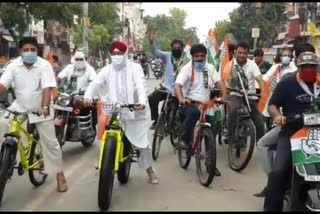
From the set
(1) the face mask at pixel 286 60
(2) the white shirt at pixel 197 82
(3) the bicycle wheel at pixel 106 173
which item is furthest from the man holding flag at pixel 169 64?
(3) the bicycle wheel at pixel 106 173

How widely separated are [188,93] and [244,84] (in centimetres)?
114

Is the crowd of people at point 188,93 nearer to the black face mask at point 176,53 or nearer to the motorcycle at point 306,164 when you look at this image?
the motorcycle at point 306,164

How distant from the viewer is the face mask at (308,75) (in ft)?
15.5

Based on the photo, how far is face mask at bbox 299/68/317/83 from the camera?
472 cm

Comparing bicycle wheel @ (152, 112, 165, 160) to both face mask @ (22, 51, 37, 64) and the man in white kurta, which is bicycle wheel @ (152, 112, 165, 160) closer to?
the man in white kurta

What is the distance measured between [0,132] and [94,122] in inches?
128

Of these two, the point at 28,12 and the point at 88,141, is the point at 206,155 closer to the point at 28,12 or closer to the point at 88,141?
the point at 88,141

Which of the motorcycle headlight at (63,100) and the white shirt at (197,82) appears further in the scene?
the motorcycle headlight at (63,100)

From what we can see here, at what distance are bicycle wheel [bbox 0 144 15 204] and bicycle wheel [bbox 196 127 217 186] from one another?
7.61 ft

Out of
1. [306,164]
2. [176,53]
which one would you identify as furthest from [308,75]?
[176,53]

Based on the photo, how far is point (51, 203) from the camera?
5.46 metres

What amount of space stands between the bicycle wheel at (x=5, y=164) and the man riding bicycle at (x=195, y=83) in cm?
246

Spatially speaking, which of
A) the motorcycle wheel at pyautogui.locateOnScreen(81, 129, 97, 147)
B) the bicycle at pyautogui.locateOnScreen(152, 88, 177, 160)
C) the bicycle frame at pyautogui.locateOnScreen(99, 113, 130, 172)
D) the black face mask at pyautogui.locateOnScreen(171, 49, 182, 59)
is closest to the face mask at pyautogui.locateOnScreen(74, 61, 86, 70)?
the motorcycle wheel at pyautogui.locateOnScreen(81, 129, 97, 147)

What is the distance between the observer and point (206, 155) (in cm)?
627
